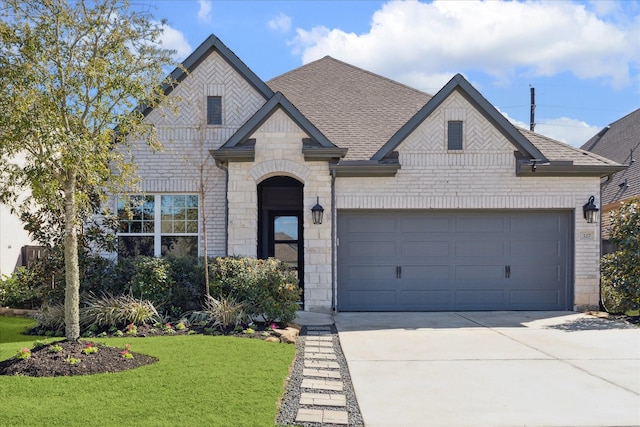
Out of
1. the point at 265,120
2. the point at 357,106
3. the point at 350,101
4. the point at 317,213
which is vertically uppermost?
the point at 350,101

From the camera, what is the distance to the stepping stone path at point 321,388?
207 inches

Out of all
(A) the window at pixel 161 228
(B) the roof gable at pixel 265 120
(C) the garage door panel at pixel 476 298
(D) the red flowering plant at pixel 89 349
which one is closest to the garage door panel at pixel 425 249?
(C) the garage door panel at pixel 476 298

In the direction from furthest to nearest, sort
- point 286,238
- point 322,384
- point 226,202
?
1. point 286,238
2. point 226,202
3. point 322,384

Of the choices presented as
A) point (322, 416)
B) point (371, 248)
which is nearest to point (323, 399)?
point (322, 416)

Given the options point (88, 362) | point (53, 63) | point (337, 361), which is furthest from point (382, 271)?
point (53, 63)

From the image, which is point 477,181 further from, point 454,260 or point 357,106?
point 357,106

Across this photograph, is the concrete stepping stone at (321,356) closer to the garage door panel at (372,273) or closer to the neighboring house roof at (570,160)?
the garage door panel at (372,273)

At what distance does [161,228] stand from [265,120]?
3615 millimetres

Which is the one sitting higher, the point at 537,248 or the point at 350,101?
the point at 350,101

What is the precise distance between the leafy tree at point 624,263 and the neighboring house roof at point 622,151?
5791 mm

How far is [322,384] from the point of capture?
21.0 feet

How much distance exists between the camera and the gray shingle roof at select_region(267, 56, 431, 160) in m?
13.4

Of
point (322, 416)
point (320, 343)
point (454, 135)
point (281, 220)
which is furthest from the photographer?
point (281, 220)

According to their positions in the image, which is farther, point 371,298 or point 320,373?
point 371,298
